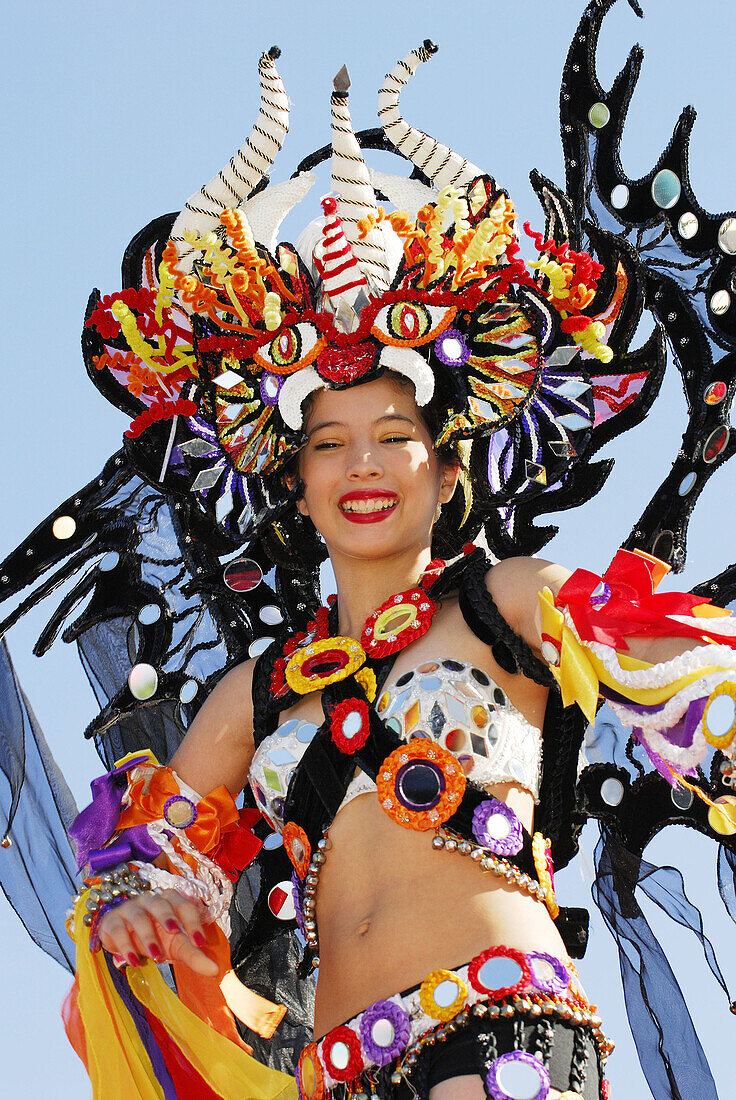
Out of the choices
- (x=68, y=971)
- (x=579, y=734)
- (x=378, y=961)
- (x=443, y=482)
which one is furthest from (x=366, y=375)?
(x=68, y=971)

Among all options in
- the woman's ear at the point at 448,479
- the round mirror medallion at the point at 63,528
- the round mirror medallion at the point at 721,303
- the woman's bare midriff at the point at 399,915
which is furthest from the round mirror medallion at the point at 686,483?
the round mirror medallion at the point at 63,528

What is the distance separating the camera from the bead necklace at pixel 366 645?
3.42m

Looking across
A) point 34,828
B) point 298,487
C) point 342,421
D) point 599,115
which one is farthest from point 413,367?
point 34,828

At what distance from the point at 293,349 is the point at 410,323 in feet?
1.06

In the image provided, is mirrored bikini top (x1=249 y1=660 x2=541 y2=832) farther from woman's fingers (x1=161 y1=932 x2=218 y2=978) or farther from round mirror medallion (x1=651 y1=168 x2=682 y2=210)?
round mirror medallion (x1=651 y1=168 x2=682 y2=210)

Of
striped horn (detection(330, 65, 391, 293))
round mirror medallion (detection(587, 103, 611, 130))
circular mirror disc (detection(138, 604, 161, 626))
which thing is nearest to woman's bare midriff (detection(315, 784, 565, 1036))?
circular mirror disc (detection(138, 604, 161, 626))

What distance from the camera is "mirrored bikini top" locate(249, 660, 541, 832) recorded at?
3129mm

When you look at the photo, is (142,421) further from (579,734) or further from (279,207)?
(579,734)

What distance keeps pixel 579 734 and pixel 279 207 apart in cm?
174

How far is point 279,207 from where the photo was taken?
3992mm

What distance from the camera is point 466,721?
315 centimetres

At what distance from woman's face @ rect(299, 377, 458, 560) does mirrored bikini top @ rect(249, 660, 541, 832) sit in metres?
0.42

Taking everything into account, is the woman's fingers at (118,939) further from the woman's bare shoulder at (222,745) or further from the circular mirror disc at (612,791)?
the circular mirror disc at (612,791)

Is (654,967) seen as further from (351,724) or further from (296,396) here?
(296,396)
